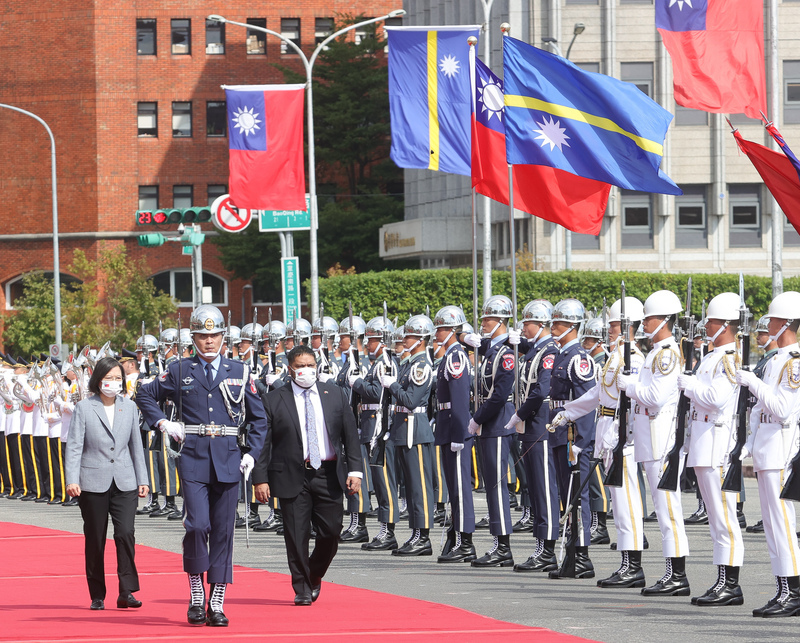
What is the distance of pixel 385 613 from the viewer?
1041 centimetres

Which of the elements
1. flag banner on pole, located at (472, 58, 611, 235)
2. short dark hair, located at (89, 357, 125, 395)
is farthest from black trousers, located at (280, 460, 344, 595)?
flag banner on pole, located at (472, 58, 611, 235)

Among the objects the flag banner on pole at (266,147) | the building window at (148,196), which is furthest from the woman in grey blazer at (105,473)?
the building window at (148,196)

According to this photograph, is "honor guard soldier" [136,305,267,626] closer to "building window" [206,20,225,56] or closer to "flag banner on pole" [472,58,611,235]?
"flag banner on pole" [472,58,611,235]

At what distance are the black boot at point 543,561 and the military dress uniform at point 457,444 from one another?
854mm

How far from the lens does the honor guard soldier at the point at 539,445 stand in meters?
12.6

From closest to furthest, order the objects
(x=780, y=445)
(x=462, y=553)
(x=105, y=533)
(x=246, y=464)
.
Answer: (x=780, y=445)
(x=246, y=464)
(x=105, y=533)
(x=462, y=553)

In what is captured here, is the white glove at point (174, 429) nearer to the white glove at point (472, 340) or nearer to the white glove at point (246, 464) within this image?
the white glove at point (246, 464)

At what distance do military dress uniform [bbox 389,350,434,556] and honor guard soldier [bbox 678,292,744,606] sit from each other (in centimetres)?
415

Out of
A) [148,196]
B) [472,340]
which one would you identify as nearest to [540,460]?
[472,340]

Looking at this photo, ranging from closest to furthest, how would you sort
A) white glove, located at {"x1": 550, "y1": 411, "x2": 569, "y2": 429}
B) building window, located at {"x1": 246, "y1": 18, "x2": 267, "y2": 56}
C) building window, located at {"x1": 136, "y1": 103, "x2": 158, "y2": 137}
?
white glove, located at {"x1": 550, "y1": 411, "x2": 569, "y2": 429}
building window, located at {"x1": 136, "y1": 103, "x2": 158, "y2": 137}
building window, located at {"x1": 246, "y1": 18, "x2": 267, "y2": 56}

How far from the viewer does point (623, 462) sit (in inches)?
454

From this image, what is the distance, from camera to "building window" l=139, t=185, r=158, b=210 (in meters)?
60.0

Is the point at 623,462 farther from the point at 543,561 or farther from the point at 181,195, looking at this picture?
the point at 181,195

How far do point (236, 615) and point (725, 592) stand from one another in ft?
11.7
